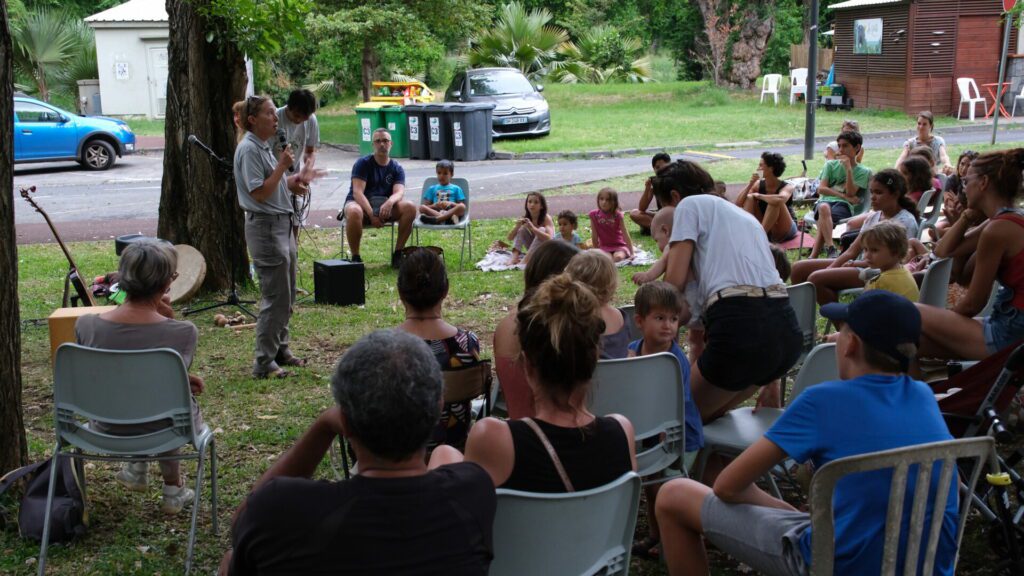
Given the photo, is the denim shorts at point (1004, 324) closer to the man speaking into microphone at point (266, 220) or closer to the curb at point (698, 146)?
the man speaking into microphone at point (266, 220)

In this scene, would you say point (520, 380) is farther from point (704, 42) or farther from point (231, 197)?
point (704, 42)

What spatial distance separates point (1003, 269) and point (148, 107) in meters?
28.9

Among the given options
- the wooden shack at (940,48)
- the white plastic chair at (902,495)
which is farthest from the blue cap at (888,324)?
the wooden shack at (940,48)

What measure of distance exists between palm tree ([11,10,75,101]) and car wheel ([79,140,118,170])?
38.4 ft

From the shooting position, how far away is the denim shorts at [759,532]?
2.89 metres

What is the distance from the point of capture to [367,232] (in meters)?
12.2

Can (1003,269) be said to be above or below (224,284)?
above

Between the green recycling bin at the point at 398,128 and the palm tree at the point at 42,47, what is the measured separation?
50.0ft

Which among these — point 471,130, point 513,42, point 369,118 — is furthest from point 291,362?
point 513,42

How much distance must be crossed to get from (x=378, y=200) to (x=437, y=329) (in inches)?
262

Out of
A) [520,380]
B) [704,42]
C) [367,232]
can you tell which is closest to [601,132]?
[367,232]

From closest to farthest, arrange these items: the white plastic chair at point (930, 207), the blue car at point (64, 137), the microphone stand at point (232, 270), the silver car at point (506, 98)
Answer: the white plastic chair at point (930, 207) → the microphone stand at point (232, 270) → the blue car at point (64, 137) → the silver car at point (506, 98)

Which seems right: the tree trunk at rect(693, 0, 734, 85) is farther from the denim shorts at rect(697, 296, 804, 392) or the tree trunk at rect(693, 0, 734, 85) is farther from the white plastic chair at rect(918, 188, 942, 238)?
the denim shorts at rect(697, 296, 804, 392)

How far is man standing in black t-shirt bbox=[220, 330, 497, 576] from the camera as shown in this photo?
7.13 ft
